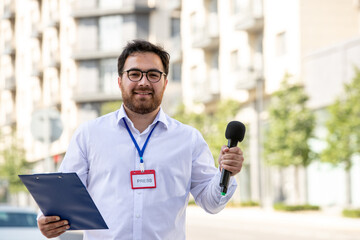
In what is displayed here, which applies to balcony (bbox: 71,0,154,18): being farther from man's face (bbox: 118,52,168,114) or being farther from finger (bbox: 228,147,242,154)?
finger (bbox: 228,147,242,154)

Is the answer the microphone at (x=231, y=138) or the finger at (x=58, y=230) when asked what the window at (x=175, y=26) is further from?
the finger at (x=58, y=230)

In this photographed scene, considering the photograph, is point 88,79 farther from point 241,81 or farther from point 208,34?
point 241,81

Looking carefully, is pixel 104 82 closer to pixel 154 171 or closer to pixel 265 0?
pixel 265 0

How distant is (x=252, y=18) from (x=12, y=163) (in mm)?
23761

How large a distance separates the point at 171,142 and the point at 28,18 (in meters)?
72.5

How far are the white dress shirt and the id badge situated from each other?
3 centimetres

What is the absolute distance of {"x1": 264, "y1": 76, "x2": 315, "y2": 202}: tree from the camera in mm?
32719

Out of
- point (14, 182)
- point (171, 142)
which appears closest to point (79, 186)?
point (171, 142)

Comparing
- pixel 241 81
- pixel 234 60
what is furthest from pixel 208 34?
pixel 241 81

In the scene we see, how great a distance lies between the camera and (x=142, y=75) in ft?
13.0

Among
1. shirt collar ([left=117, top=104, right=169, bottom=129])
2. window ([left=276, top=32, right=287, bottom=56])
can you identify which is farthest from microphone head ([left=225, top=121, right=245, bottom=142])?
window ([left=276, top=32, right=287, bottom=56])

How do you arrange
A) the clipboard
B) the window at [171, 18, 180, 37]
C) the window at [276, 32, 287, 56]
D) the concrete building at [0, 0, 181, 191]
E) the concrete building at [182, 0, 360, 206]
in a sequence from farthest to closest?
1. the concrete building at [0, 0, 181, 191]
2. the window at [171, 18, 180, 37]
3. the window at [276, 32, 287, 56]
4. the concrete building at [182, 0, 360, 206]
5. the clipboard

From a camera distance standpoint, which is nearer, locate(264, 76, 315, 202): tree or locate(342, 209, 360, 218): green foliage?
locate(342, 209, 360, 218): green foliage

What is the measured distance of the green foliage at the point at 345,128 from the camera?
2655cm
